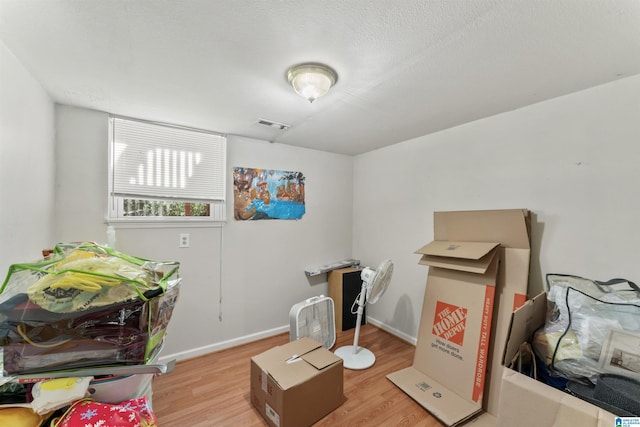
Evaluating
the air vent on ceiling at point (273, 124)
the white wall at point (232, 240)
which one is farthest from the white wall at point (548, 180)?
the air vent on ceiling at point (273, 124)

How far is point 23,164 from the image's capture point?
4.64 ft

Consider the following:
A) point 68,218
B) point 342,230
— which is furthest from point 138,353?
point 342,230

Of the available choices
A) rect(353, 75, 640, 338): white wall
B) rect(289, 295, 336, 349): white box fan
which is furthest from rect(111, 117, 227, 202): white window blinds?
rect(353, 75, 640, 338): white wall

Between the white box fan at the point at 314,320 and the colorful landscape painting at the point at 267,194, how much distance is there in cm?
105

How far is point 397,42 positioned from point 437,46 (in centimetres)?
21

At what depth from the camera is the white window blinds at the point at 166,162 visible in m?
2.15

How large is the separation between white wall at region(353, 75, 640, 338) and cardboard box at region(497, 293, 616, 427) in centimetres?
81

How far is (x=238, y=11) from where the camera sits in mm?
1034

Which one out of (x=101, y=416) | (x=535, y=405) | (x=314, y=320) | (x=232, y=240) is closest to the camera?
(x=101, y=416)

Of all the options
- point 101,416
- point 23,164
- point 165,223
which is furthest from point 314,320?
point 23,164

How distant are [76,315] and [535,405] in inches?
69.7

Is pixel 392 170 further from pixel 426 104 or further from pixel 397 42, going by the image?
pixel 397 42

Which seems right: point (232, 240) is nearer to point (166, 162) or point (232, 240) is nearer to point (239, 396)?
point (166, 162)

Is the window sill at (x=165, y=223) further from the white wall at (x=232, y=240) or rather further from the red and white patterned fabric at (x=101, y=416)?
the red and white patterned fabric at (x=101, y=416)
